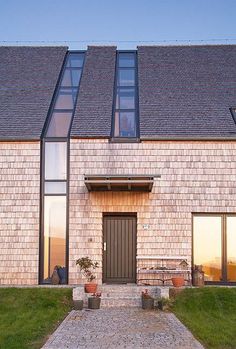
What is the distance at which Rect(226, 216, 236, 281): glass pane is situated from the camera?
13273 millimetres

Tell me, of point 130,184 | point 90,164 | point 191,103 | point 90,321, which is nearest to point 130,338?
point 90,321

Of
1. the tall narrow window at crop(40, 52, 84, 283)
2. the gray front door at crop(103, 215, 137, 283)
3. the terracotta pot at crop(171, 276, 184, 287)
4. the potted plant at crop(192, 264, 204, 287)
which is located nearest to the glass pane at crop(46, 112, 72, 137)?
the tall narrow window at crop(40, 52, 84, 283)

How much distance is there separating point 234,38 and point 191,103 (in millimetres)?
6596

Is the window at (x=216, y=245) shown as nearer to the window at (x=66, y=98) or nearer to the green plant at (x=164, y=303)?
the green plant at (x=164, y=303)

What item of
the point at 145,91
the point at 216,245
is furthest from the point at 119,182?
the point at 145,91

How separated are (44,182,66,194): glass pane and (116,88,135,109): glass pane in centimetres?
336

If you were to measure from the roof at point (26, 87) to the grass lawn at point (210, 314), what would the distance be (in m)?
5.89

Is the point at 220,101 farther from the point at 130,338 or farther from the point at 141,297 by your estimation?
the point at 130,338

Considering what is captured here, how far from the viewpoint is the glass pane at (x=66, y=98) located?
50.0 ft

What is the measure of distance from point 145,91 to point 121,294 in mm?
7001

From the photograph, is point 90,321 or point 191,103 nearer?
point 90,321

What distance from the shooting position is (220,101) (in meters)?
15.3

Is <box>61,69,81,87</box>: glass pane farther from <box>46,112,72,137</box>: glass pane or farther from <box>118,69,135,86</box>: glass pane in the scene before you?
<box>46,112,72,137</box>: glass pane

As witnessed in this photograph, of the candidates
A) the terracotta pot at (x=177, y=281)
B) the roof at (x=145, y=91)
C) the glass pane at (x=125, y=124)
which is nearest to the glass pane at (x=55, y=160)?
the roof at (x=145, y=91)
